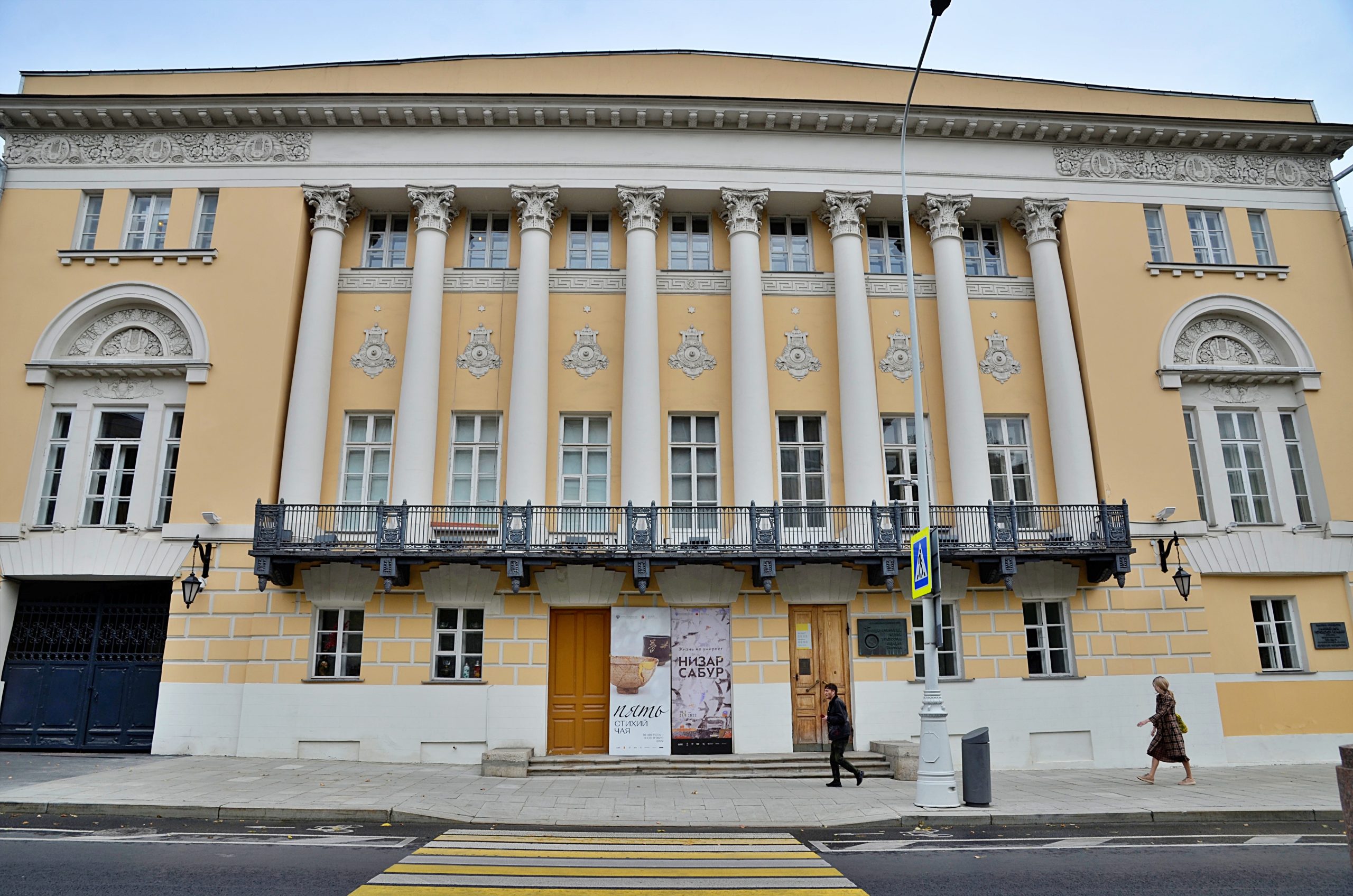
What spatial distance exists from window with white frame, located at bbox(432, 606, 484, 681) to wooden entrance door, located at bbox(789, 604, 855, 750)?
262 inches

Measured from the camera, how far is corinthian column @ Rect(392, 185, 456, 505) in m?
17.5

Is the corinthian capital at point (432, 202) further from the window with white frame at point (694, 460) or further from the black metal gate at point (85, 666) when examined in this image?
the black metal gate at point (85, 666)

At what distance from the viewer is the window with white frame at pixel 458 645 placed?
16.8m

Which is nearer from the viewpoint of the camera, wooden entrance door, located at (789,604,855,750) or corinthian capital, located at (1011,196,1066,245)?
wooden entrance door, located at (789,604,855,750)

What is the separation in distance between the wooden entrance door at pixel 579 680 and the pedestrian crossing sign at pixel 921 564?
6998 millimetres

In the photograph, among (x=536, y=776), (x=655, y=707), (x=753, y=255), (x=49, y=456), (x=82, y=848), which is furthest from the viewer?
(x=753, y=255)

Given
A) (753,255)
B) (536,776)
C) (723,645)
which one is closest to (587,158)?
(753,255)

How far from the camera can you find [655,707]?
1667cm

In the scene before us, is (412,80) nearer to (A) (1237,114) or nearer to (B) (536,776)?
(B) (536,776)

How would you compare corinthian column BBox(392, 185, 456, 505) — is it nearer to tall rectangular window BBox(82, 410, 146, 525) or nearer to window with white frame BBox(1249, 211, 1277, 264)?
tall rectangular window BBox(82, 410, 146, 525)

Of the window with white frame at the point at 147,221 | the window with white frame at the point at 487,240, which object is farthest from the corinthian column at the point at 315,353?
the window with white frame at the point at 147,221

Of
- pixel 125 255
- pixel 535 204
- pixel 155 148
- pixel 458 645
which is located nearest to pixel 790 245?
pixel 535 204

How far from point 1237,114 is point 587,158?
17.1 meters

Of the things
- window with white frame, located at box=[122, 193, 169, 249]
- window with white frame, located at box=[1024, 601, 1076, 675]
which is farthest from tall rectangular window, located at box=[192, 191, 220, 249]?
window with white frame, located at box=[1024, 601, 1076, 675]
